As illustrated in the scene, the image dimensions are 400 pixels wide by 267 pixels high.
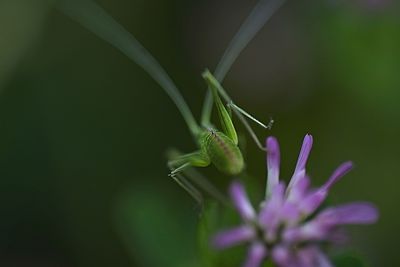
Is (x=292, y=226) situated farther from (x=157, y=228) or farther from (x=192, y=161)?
(x=157, y=228)

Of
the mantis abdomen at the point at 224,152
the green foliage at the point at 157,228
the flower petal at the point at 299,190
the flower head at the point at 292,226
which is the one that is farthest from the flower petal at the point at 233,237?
the green foliage at the point at 157,228

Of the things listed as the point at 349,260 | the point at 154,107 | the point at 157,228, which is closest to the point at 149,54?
the point at 154,107

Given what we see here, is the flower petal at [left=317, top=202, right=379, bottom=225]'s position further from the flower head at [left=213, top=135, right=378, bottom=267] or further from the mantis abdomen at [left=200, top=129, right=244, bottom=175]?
the mantis abdomen at [left=200, top=129, right=244, bottom=175]

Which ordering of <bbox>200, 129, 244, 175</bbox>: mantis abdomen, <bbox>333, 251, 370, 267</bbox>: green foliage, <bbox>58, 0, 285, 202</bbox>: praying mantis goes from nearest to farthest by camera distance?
<bbox>333, 251, 370, 267</bbox>: green foliage < <bbox>200, 129, 244, 175</bbox>: mantis abdomen < <bbox>58, 0, 285, 202</bbox>: praying mantis

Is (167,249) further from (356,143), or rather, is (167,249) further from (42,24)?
(42,24)

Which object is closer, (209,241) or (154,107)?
(209,241)

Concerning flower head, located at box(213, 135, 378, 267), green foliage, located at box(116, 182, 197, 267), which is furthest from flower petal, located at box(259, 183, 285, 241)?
green foliage, located at box(116, 182, 197, 267)

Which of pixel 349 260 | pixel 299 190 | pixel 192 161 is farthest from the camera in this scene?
pixel 192 161
